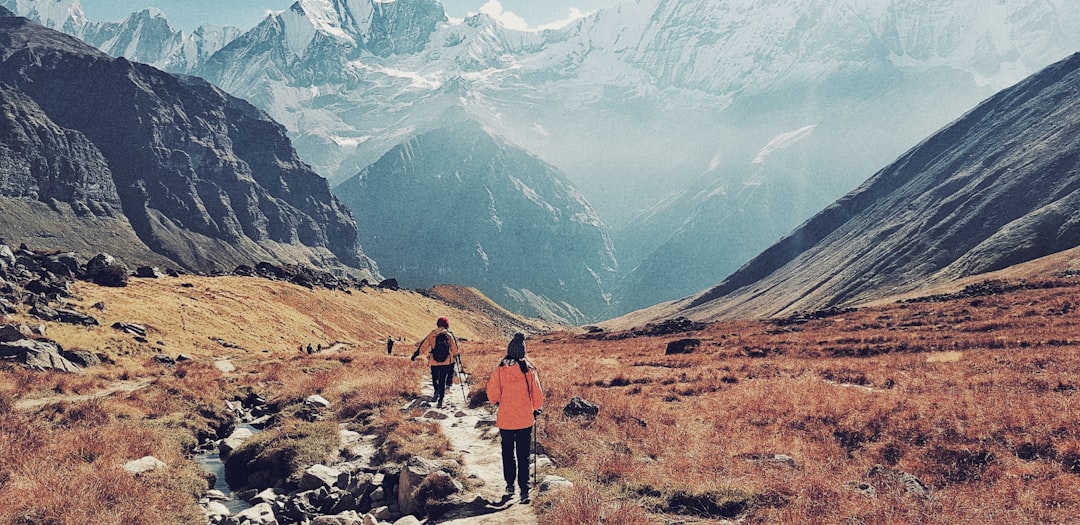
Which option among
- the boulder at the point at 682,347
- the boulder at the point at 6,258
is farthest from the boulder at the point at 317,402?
the boulder at the point at 6,258

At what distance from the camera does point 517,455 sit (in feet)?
38.0

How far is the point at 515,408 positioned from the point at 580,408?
5.62 metres

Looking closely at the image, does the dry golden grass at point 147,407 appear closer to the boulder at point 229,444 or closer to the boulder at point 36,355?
the boulder at point 229,444

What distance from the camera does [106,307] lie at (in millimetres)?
42375

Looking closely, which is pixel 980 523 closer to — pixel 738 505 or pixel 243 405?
pixel 738 505

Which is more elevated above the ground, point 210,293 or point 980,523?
point 210,293

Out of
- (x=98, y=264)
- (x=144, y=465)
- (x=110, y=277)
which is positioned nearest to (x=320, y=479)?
(x=144, y=465)

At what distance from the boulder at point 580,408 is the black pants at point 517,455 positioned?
4978 millimetres

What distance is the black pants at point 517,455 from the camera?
37.8 feet

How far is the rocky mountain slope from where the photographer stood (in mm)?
122000

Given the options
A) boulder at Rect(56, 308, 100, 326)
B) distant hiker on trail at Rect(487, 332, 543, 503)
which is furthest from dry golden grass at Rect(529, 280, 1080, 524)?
boulder at Rect(56, 308, 100, 326)

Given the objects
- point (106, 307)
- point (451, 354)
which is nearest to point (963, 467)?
point (451, 354)

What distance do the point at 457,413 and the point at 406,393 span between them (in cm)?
359

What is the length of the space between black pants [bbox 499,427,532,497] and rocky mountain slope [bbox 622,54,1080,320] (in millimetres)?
134114
